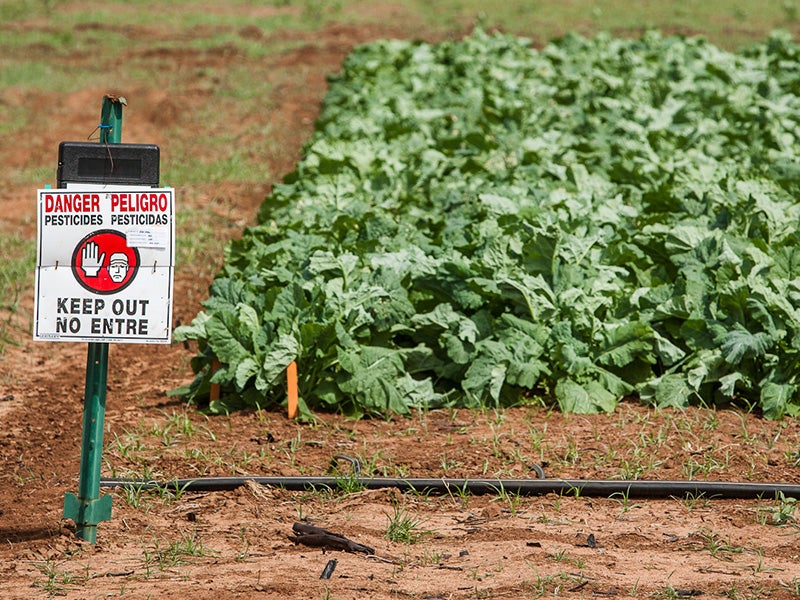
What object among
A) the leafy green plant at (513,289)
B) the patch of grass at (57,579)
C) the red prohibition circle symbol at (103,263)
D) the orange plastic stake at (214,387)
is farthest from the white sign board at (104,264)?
the orange plastic stake at (214,387)

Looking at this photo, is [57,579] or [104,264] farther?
[104,264]

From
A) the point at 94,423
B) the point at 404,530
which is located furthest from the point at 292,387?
the point at 94,423

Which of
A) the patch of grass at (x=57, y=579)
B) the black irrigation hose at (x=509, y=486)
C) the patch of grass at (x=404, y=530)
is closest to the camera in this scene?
the patch of grass at (x=57, y=579)

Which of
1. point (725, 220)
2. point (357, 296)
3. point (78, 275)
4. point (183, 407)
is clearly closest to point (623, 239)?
point (725, 220)

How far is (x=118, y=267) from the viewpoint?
13.7 ft

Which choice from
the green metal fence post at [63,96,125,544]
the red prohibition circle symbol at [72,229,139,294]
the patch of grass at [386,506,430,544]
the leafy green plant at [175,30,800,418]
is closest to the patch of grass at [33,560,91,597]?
the green metal fence post at [63,96,125,544]

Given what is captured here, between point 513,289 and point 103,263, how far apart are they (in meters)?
2.72

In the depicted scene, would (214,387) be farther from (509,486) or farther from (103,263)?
(103,263)

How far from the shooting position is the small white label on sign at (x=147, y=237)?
418cm

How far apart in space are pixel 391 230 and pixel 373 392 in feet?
5.40

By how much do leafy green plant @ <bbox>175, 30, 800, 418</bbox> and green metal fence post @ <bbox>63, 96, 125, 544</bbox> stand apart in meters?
1.69

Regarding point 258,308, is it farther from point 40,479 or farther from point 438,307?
point 40,479

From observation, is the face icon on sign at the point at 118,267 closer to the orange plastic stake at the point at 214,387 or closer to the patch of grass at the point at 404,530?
the patch of grass at the point at 404,530

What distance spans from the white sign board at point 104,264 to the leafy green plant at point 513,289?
1830mm
